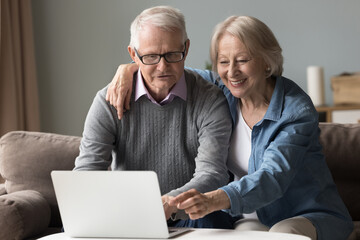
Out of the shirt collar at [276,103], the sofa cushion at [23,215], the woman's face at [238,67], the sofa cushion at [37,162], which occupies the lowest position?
the sofa cushion at [23,215]

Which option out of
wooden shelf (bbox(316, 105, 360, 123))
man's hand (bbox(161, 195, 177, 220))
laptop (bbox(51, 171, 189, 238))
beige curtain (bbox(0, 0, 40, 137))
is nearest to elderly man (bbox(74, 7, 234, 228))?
man's hand (bbox(161, 195, 177, 220))

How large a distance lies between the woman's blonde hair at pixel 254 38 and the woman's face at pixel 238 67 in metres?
0.02

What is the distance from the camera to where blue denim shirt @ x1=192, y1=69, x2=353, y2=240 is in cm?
179

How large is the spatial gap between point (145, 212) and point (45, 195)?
1.24 meters

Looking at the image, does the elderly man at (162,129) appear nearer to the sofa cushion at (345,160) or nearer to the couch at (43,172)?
the couch at (43,172)

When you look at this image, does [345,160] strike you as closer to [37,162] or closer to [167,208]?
[167,208]

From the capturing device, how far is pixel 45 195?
2605 millimetres

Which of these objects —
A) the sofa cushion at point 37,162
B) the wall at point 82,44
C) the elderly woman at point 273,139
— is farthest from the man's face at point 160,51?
the wall at point 82,44

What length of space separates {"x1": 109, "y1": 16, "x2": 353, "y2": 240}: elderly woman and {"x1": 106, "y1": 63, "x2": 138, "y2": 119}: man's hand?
13 mm

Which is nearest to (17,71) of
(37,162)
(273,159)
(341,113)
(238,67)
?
(37,162)

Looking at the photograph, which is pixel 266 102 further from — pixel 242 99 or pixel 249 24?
pixel 249 24

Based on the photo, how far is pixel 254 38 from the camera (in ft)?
6.31

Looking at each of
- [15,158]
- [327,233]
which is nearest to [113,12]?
[15,158]

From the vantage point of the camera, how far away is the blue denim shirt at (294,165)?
179 centimetres
